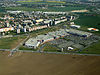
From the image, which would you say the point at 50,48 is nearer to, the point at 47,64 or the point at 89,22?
the point at 47,64

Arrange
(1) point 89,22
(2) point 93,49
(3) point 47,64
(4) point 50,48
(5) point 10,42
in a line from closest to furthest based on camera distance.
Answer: (3) point 47,64, (2) point 93,49, (4) point 50,48, (5) point 10,42, (1) point 89,22

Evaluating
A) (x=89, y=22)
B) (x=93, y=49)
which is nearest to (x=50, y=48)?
(x=93, y=49)

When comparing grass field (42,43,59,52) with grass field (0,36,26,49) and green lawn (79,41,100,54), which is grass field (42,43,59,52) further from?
grass field (0,36,26,49)

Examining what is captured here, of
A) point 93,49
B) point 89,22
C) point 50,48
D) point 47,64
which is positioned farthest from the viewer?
point 89,22

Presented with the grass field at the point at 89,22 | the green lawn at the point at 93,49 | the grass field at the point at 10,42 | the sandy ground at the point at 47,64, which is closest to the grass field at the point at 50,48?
the sandy ground at the point at 47,64

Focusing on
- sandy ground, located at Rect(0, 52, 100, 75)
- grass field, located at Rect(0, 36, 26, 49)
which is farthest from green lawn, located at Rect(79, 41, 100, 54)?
grass field, located at Rect(0, 36, 26, 49)

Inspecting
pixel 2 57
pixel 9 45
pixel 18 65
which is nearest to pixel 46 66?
pixel 18 65
